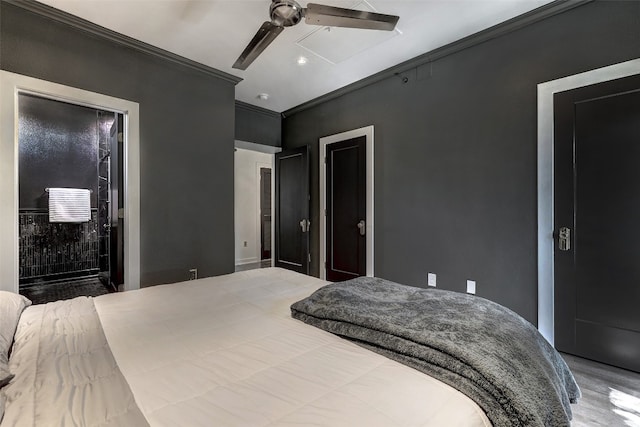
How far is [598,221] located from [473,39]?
6.02 ft

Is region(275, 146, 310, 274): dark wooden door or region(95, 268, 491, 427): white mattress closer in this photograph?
region(95, 268, 491, 427): white mattress

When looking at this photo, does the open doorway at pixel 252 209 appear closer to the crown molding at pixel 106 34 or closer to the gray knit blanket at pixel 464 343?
the crown molding at pixel 106 34

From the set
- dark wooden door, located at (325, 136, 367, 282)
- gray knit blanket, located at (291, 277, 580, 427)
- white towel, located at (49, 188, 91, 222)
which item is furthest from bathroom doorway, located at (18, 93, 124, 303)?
gray knit blanket, located at (291, 277, 580, 427)

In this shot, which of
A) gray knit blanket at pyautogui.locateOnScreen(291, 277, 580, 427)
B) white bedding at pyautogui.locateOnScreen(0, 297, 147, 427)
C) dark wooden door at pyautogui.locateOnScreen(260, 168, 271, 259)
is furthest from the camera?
dark wooden door at pyautogui.locateOnScreen(260, 168, 271, 259)

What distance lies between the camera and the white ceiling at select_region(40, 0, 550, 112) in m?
2.23

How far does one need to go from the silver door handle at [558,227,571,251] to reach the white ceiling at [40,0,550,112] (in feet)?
5.72

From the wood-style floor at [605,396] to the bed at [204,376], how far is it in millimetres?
527

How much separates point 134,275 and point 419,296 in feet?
8.67

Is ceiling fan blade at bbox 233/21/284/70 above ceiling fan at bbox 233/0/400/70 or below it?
below

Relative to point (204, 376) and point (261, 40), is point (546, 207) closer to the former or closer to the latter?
point (261, 40)

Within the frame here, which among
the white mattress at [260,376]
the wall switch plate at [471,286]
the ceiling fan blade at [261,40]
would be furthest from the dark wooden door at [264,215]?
the white mattress at [260,376]

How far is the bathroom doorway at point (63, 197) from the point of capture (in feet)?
13.2

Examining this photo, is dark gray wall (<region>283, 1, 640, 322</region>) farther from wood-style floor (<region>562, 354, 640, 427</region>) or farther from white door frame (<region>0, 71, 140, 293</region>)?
white door frame (<region>0, 71, 140, 293</region>)

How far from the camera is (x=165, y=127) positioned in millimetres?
2959
